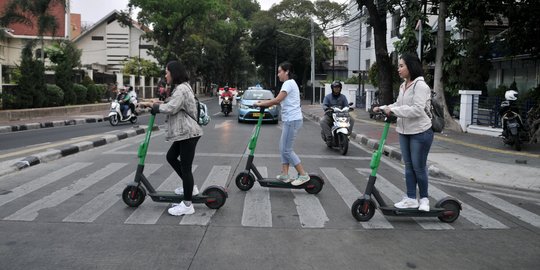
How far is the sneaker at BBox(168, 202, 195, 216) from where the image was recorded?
593 centimetres

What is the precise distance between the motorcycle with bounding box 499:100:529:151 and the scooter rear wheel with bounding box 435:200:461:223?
7170 millimetres

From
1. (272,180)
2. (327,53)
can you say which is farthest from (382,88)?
(327,53)

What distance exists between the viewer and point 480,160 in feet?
35.3

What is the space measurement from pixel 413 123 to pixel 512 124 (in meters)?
7.58

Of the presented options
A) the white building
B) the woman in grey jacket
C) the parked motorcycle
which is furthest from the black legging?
the white building

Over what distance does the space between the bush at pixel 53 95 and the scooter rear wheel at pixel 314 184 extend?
Result: 19.3 metres

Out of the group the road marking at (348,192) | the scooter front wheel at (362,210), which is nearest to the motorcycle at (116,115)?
the road marking at (348,192)

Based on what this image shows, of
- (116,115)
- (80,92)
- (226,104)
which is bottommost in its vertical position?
(116,115)

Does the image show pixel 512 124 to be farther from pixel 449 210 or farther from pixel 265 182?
pixel 265 182

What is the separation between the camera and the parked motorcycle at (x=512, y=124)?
1211 cm

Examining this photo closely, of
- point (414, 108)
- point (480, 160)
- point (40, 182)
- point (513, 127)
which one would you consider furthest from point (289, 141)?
point (513, 127)

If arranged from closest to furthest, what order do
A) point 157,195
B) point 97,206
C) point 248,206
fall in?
point 157,195 → point 97,206 → point 248,206

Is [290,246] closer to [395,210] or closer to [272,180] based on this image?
[395,210]

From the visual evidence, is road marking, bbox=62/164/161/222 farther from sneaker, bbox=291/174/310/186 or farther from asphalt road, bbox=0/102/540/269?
sneaker, bbox=291/174/310/186
